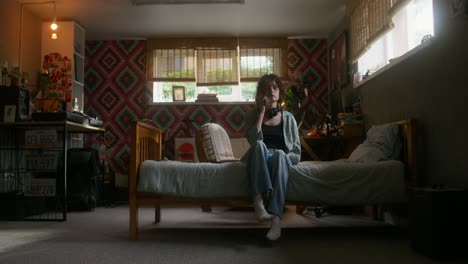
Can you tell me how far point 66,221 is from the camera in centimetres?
357

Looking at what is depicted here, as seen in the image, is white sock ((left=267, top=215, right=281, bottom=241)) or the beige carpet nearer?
the beige carpet

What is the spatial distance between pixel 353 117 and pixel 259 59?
2.21m

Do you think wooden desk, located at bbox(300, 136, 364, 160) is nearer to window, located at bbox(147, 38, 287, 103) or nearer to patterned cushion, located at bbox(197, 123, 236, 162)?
patterned cushion, located at bbox(197, 123, 236, 162)

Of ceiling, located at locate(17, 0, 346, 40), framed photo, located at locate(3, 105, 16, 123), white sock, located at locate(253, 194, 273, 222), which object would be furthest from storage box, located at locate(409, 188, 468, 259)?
framed photo, located at locate(3, 105, 16, 123)

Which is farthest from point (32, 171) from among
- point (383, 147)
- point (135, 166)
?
point (383, 147)

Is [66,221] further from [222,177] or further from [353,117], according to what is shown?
[353,117]

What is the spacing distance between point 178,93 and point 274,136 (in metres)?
3.29

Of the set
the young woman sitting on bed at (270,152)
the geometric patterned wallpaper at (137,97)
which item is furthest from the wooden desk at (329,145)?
the young woman sitting on bed at (270,152)

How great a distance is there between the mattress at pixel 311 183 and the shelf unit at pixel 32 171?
4.84 feet

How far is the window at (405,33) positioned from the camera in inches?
118

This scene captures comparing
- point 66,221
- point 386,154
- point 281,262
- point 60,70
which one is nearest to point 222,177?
→ point 281,262

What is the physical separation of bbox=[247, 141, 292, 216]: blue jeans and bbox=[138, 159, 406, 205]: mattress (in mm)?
103

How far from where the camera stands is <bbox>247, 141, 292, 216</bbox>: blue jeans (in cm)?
242

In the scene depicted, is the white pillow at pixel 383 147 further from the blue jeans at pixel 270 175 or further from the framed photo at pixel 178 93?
the framed photo at pixel 178 93
